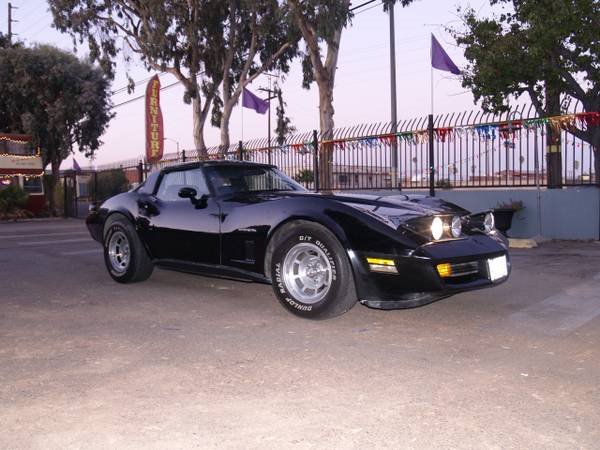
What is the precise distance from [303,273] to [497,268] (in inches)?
59.4

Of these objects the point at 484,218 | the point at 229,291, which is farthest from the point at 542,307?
the point at 229,291

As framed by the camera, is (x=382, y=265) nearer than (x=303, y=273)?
Yes

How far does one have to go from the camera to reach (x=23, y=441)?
245cm

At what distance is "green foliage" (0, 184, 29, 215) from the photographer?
23.2 meters

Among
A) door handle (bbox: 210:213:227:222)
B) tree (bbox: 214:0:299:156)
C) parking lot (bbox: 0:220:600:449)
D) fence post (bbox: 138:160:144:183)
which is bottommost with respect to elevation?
parking lot (bbox: 0:220:600:449)

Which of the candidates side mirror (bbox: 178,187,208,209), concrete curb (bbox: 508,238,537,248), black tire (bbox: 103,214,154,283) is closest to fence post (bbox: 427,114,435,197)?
concrete curb (bbox: 508,238,537,248)

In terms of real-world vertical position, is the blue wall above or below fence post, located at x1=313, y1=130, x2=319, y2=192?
below

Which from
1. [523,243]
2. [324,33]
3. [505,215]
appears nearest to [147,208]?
[523,243]

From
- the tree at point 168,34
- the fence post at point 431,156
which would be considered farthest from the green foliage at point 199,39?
the fence post at point 431,156

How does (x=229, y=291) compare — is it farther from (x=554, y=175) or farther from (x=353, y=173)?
(x=353, y=173)

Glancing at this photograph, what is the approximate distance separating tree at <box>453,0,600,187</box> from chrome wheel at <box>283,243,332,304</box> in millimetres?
9177

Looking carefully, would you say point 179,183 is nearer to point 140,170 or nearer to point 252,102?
point 140,170

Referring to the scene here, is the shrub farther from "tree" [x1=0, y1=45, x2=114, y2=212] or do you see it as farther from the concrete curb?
the concrete curb

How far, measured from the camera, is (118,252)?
6633 mm
